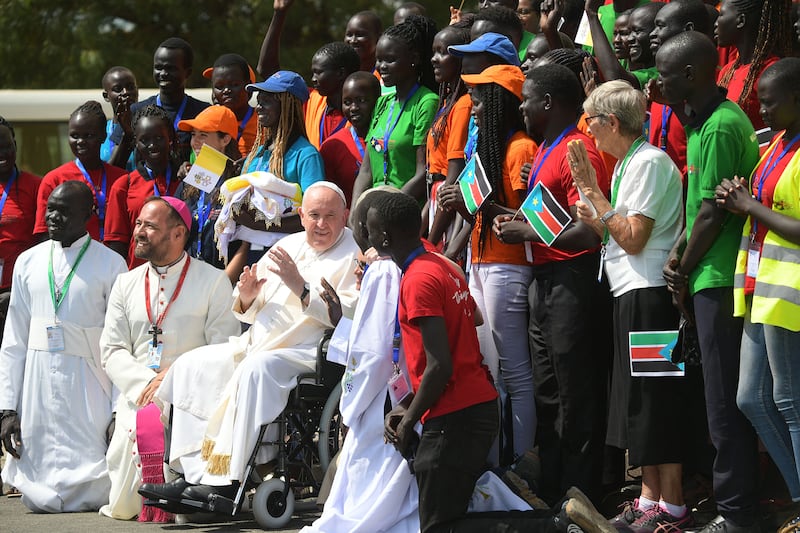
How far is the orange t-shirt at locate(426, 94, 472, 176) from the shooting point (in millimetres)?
7586

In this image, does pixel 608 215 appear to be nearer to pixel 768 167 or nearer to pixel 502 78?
pixel 768 167

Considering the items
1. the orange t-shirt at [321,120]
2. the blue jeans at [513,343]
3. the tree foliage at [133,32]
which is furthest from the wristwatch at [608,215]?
the tree foliage at [133,32]

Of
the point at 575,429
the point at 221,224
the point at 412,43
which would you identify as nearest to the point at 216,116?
the point at 221,224

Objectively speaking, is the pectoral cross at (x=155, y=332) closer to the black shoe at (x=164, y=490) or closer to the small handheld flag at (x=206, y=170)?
the black shoe at (x=164, y=490)

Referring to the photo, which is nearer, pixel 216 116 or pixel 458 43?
pixel 458 43

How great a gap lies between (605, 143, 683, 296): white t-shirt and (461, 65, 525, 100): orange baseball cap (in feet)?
3.53

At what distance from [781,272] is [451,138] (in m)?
2.41

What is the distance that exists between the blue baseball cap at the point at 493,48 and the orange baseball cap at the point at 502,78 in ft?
0.58

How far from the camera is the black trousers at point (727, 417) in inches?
240

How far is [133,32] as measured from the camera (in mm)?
21156

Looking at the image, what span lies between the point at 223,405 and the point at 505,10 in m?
3.26

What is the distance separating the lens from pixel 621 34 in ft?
25.9

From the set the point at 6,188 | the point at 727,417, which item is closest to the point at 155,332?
the point at 6,188

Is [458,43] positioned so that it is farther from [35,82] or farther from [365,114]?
[35,82]
